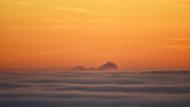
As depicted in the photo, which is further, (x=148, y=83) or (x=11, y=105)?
(x=148, y=83)

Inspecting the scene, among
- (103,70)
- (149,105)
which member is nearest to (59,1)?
(103,70)

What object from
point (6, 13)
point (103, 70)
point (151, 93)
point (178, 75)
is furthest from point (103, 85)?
point (6, 13)

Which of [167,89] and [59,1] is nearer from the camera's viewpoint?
[59,1]

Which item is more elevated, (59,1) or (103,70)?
(59,1)

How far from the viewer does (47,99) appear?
4.46 meters

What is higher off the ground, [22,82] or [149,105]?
[22,82]

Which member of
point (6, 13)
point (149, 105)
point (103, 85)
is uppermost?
point (6, 13)

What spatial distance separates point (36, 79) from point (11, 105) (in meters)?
0.73

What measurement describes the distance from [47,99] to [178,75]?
1630mm

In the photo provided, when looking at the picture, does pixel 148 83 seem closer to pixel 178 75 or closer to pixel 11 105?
pixel 178 75

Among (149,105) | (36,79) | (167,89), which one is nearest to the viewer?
(149,105)

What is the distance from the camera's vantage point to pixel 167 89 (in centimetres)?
481

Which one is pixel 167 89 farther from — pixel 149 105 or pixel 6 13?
pixel 6 13

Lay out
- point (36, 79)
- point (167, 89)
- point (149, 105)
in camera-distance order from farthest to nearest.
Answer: point (36, 79)
point (167, 89)
point (149, 105)
